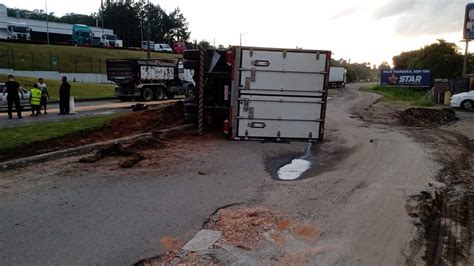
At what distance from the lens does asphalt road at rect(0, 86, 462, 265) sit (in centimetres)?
506

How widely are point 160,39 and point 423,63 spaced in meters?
68.7

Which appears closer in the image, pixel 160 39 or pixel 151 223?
pixel 151 223

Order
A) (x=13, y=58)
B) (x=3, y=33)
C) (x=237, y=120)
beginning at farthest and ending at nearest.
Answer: (x=3, y=33), (x=13, y=58), (x=237, y=120)

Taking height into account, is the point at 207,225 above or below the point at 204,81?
below


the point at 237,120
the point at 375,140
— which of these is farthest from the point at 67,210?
the point at 375,140

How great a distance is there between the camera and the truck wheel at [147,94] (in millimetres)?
28636

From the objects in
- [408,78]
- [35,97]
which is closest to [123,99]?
[35,97]

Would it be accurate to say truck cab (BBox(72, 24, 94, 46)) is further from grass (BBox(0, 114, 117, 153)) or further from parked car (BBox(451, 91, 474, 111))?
grass (BBox(0, 114, 117, 153))

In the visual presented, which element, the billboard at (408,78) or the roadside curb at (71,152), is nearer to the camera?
the roadside curb at (71,152)

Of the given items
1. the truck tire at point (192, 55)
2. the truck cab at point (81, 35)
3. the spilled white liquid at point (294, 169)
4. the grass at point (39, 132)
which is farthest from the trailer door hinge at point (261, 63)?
the truck cab at point (81, 35)

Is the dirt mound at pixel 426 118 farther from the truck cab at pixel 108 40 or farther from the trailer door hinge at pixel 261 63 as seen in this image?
the truck cab at pixel 108 40

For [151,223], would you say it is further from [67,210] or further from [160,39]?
[160,39]

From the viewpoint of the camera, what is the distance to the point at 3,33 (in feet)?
237

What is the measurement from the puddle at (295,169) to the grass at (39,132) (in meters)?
6.23
